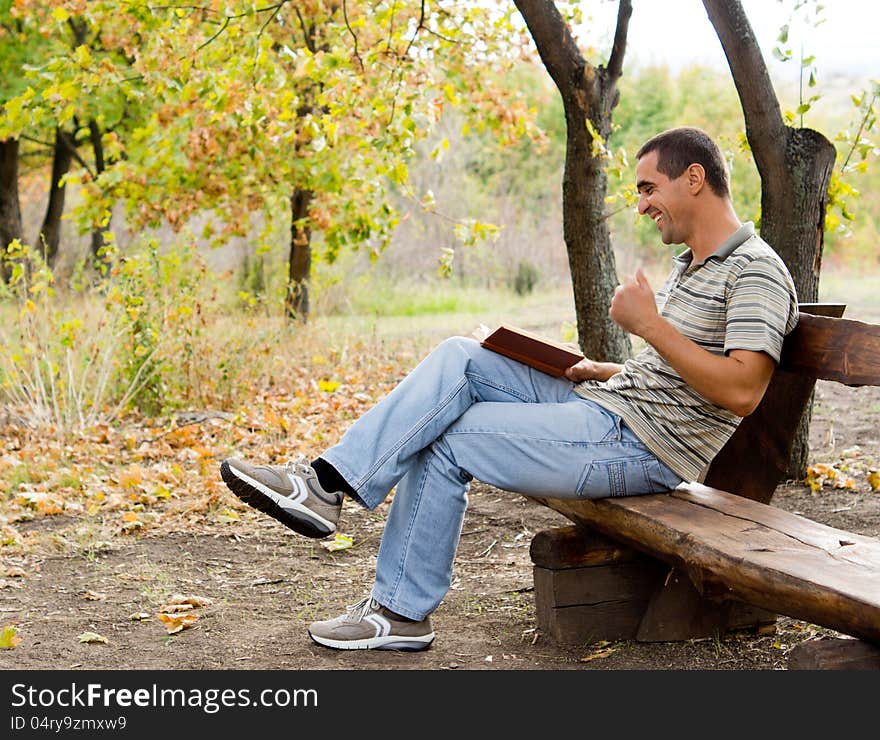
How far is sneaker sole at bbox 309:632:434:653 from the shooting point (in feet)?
11.0

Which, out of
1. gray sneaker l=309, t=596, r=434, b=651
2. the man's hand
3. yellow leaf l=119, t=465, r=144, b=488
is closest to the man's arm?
the man's hand

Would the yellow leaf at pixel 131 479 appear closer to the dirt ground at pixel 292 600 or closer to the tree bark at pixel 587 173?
the dirt ground at pixel 292 600

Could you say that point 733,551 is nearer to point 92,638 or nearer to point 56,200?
point 92,638

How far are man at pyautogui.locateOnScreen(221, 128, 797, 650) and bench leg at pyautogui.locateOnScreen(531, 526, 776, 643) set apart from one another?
0.85ft

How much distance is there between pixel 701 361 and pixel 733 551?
1.72ft

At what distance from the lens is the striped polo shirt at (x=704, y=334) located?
296 cm

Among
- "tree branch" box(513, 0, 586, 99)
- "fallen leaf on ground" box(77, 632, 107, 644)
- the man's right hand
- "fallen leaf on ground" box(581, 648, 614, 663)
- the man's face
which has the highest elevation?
"tree branch" box(513, 0, 586, 99)

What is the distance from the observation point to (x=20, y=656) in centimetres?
344

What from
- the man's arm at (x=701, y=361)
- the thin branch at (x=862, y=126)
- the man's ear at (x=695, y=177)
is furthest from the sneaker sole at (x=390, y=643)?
the thin branch at (x=862, y=126)

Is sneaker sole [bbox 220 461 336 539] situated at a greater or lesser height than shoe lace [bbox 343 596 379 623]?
greater

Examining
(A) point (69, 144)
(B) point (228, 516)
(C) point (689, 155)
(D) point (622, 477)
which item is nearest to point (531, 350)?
(D) point (622, 477)

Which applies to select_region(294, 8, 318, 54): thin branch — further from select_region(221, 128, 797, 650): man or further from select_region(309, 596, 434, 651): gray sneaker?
select_region(309, 596, 434, 651): gray sneaker

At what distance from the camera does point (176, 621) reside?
12.3 ft

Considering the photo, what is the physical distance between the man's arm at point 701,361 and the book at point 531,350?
18.9 inches
